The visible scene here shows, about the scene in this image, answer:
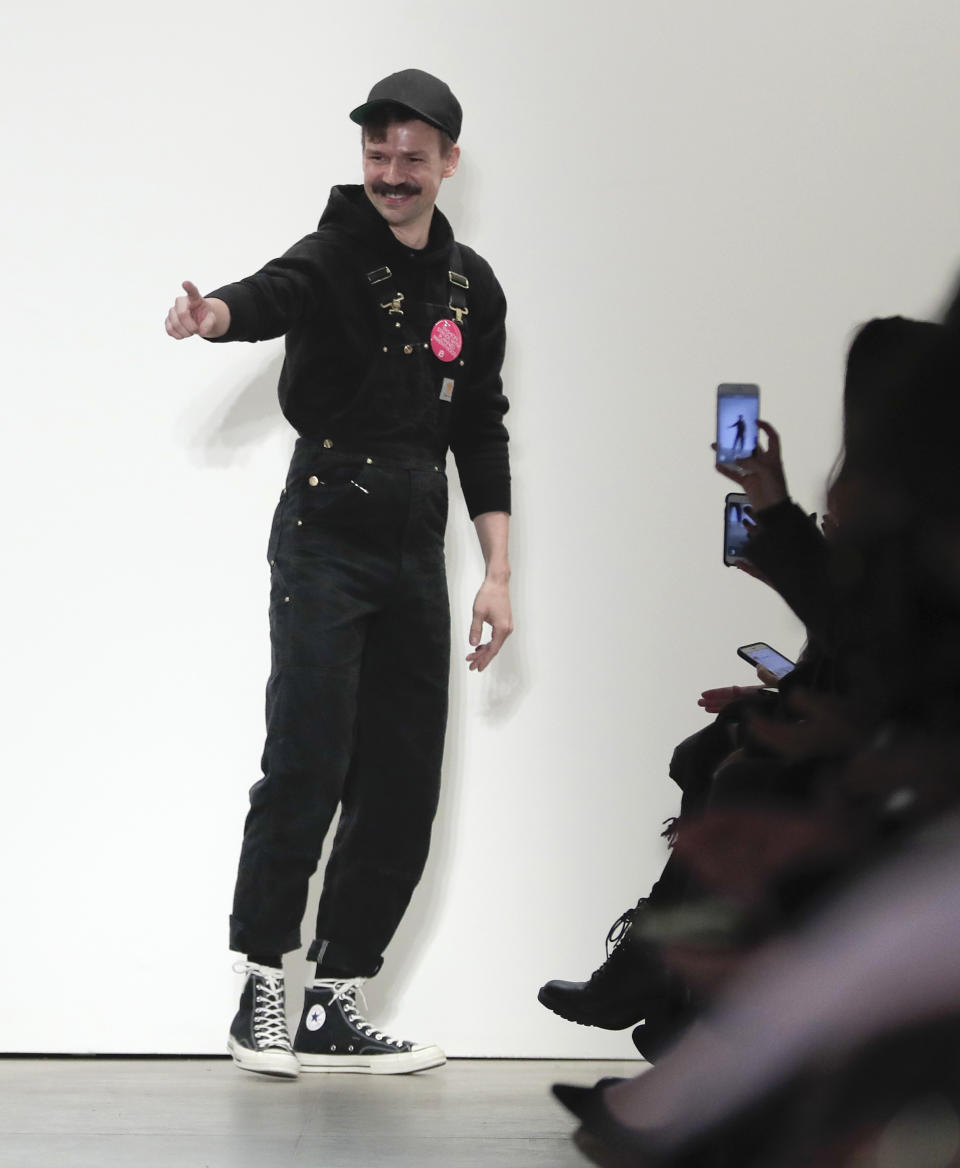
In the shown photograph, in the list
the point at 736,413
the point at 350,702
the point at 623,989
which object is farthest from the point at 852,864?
the point at 350,702

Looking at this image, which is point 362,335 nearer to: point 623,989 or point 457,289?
point 457,289

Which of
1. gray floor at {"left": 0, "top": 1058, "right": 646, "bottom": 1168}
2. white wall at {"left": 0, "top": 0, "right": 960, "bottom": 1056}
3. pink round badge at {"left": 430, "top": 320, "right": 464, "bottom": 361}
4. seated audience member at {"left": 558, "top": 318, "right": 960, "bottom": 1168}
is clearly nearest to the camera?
seated audience member at {"left": 558, "top": 318, "right": 960, "bottom": 1168}

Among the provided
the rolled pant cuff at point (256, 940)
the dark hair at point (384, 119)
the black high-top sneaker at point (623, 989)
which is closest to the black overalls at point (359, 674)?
the rolled pant cuff at point (256, 940)

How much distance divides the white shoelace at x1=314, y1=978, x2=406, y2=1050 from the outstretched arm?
55cm

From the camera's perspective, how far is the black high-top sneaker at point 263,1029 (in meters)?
2.09

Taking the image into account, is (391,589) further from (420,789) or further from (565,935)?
(565,935)

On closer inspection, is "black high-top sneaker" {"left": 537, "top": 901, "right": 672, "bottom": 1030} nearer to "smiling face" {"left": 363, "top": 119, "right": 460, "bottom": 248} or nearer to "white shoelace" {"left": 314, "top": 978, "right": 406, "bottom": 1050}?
"white shoelace" {"left": 314, "top": 978, "right": 406, "bottom": 1050}

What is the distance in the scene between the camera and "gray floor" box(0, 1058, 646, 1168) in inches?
61.4

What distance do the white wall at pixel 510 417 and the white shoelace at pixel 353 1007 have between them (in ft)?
0.88

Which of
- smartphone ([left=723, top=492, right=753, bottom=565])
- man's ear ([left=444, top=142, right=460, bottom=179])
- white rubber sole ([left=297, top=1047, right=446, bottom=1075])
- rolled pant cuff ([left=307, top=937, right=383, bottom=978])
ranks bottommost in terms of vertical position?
white rubber sole ([left=297, top=1047, right=446, bottom=1075])

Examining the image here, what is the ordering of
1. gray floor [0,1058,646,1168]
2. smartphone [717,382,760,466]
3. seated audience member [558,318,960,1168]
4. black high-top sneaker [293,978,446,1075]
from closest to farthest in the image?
seated audience member [558,318,960,1168], gray floor [0,1058,646,1168], smartphone [717,382,760,466], black high-top sneaker [293,978,446,1075]

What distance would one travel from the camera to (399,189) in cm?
229

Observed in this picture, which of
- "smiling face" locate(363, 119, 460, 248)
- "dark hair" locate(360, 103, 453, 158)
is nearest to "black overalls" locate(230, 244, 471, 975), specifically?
"smiling face" locate(363, 119, 460, 248)

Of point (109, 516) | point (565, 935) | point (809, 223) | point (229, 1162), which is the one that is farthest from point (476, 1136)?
point (809, 223)
